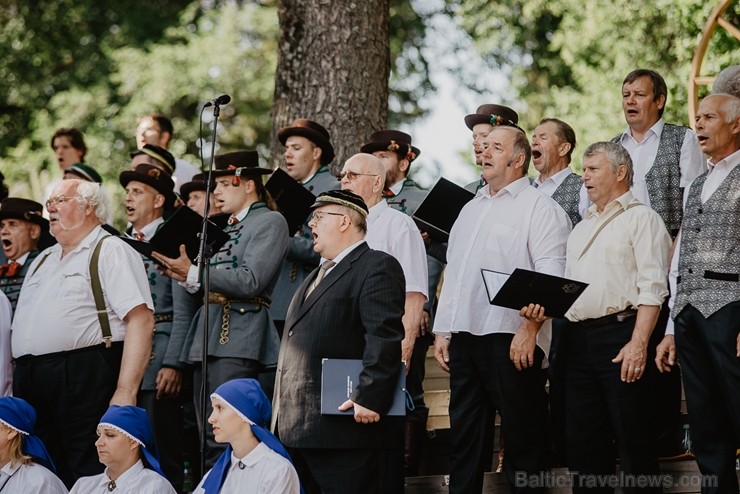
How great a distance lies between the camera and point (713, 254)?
5816mm

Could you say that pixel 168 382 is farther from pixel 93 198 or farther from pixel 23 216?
pixel 23 216

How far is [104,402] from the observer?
262 inches

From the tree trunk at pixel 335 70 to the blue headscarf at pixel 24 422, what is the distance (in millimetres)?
3789

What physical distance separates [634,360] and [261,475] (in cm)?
193

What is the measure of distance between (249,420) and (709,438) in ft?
7.34

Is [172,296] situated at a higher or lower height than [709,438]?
higher

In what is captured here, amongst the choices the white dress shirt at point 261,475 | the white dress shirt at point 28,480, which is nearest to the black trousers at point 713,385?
the white dress shirt at point 261,475

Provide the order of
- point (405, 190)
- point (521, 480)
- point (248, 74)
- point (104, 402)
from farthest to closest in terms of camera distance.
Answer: point (248, 74), point (405, 190), point (104, 402), point (521, 480)

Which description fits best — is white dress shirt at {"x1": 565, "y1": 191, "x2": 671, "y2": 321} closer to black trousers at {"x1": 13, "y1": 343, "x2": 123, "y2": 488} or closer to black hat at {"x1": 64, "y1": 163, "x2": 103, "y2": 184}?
black trousers at {"x1": 13, "y1": 343, "x2": 123, "y2": 488}

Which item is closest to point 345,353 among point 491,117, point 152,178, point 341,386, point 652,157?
point 341,386

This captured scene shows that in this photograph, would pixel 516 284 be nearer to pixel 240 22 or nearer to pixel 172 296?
pixel 172 296

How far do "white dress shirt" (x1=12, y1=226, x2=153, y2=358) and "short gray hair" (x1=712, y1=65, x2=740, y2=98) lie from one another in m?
3.72

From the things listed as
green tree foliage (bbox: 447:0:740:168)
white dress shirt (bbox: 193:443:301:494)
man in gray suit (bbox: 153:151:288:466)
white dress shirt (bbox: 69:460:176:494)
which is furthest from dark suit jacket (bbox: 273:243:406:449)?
green tree foliage (bbox: 447:0:740:168)

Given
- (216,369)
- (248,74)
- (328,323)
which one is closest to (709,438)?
(328,323)
